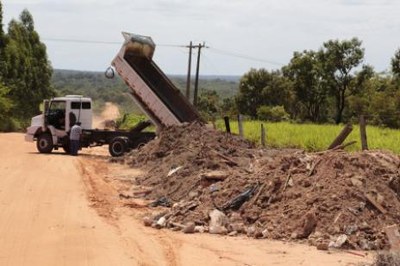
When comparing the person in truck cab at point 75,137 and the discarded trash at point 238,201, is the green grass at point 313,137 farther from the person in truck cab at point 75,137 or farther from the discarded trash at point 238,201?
the discarded trash at point 238,201

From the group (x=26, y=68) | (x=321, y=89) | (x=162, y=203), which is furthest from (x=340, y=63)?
(x=162, y=203)

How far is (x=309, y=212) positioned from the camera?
447 inches

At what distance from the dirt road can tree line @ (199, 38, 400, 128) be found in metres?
33.3

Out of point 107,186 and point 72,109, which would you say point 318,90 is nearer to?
point 72,109

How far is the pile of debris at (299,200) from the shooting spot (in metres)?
11.1

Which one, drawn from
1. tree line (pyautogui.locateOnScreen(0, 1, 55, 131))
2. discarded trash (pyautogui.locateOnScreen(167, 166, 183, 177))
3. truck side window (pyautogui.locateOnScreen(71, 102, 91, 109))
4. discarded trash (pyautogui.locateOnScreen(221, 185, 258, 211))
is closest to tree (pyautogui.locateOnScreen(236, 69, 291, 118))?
tree line (pyautogui.locateOnScreen(0, 1, 55, 131))

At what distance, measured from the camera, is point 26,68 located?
55.5 meters

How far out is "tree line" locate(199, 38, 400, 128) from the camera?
51.8 meters

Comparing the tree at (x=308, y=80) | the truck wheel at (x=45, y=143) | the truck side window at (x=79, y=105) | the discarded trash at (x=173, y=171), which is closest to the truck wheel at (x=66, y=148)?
the truck wheel at (x=45, y=143)

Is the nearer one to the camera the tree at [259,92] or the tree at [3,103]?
the tree at [3,103]

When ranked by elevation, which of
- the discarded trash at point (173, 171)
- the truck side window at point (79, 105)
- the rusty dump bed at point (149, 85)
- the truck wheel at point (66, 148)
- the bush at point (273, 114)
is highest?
the rusty dump bed at point (149, 85)

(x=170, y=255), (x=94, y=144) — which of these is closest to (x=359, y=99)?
(x=94, y=144)

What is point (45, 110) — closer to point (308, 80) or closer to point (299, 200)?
point (299, 200)

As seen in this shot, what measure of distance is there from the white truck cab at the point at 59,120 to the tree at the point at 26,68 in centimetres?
2457
